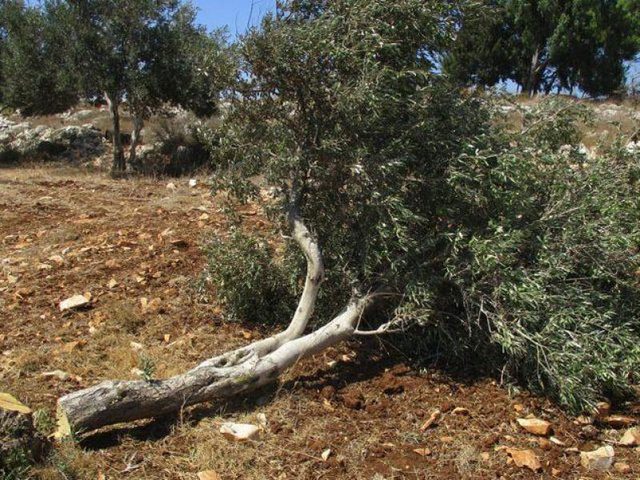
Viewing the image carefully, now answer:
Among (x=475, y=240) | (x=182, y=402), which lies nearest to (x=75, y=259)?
(x=182, y=402)

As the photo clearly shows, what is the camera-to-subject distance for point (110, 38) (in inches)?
556

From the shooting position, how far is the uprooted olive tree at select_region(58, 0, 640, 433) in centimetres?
389

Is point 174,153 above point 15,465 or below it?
above

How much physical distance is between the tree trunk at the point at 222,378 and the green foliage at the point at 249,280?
0.55 metres

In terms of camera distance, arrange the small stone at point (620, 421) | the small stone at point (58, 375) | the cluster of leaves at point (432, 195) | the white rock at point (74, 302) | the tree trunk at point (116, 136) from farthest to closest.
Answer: the tree trunk at point (116, 136), the white rock at point (74, 302), the small stone at point (58, 375), the cluster of leaves at point (432, 195), the small stone at point (620, 421)

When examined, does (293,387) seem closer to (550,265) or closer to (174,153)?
(550,265)

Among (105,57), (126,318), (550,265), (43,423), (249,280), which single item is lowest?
(43,423)

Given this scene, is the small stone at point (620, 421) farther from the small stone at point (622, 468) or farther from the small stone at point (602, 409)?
the small stone at point (622, 468)

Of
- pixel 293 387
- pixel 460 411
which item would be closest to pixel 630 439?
pixel 460 411

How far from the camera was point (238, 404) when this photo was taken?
3908 mm

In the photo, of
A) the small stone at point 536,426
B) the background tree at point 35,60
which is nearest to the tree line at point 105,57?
the background tree at point 35,60

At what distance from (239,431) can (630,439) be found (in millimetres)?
2224

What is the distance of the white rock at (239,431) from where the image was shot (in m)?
3.47

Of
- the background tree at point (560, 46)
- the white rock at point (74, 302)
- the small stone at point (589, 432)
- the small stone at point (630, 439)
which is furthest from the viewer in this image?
the background tree at point (560, 46)
